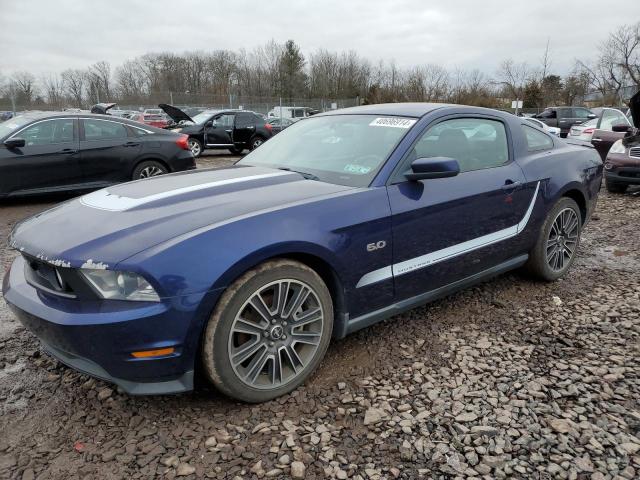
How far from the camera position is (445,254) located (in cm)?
302

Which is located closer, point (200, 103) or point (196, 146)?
point (196, 146)

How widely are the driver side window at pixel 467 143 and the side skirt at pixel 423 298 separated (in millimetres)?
760

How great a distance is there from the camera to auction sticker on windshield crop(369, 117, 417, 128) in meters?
3.06

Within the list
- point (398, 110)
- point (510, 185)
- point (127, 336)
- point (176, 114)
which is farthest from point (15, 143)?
point (176, 114)

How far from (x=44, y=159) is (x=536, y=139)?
6.25 m

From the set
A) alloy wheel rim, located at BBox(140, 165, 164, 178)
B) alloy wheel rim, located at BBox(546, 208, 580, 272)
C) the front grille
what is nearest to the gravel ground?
the front grille

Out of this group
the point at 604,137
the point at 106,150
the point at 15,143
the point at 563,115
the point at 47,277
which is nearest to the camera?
the point at 47,277

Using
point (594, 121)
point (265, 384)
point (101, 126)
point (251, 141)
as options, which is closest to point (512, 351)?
point (265, 384)

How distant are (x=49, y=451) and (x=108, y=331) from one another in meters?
0.63

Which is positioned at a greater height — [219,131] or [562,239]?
[219,131]

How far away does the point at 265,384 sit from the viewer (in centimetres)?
239

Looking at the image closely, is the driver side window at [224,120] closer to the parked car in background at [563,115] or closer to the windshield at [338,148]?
the windshield at [338,148]

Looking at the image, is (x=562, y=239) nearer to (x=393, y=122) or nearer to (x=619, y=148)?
(x=393, y=122)

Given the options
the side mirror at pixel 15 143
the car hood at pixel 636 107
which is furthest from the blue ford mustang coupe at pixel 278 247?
the car hood at pixel 636 107
